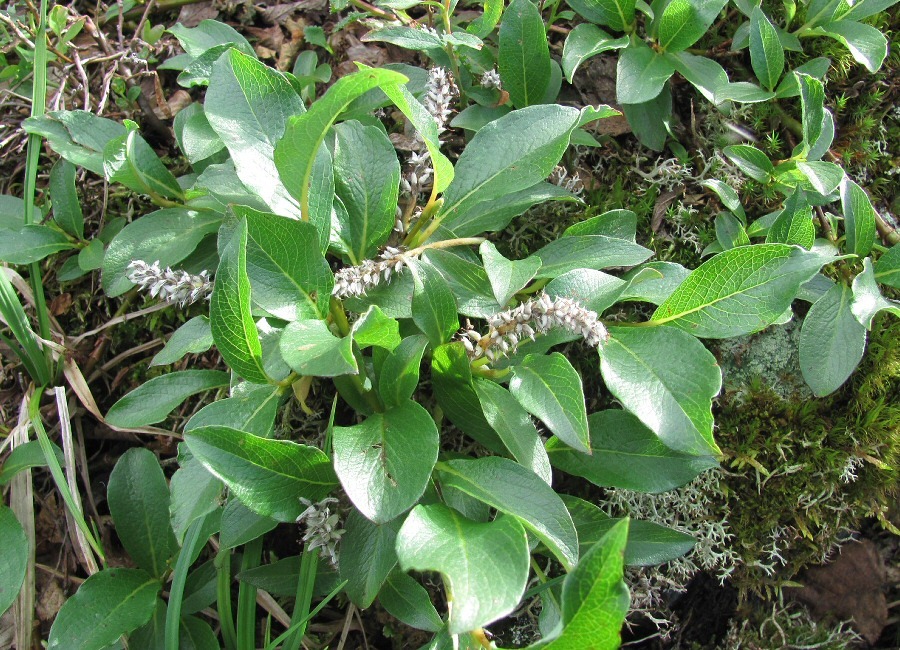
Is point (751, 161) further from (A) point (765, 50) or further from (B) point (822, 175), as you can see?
(A) point (765, 50)

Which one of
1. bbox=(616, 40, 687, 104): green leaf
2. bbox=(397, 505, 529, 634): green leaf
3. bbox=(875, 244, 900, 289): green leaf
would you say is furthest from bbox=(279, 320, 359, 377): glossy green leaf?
bbox=(875, 244, 900, 289): green leaf

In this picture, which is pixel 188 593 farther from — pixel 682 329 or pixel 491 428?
pixel 682 329

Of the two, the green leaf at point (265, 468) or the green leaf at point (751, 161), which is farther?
the green leaf at point (751, 161)

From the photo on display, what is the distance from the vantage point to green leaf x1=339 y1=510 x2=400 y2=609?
1.34 meters

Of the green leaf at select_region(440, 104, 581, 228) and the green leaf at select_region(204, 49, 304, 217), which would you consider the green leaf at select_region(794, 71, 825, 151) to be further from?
the green leaf at select_region(204, 49, 304, 217)

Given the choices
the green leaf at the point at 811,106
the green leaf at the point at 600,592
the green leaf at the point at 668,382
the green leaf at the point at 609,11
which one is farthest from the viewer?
the green leaf at the point at 609,11

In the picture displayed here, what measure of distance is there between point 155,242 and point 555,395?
1.09 metres

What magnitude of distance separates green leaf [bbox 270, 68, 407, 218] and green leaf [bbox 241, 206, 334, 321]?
0.11m

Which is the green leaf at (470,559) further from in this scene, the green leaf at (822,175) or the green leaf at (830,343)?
the green leaf at (822,175)

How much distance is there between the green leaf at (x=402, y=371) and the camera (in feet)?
4.36

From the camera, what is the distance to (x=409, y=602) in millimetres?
1444

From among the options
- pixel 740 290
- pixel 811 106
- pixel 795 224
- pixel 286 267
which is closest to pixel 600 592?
pixel 740 290

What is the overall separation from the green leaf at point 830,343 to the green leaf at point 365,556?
104cm

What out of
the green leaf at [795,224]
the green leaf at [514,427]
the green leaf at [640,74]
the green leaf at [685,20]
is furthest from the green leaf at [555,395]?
the green leaf at [685,20]
